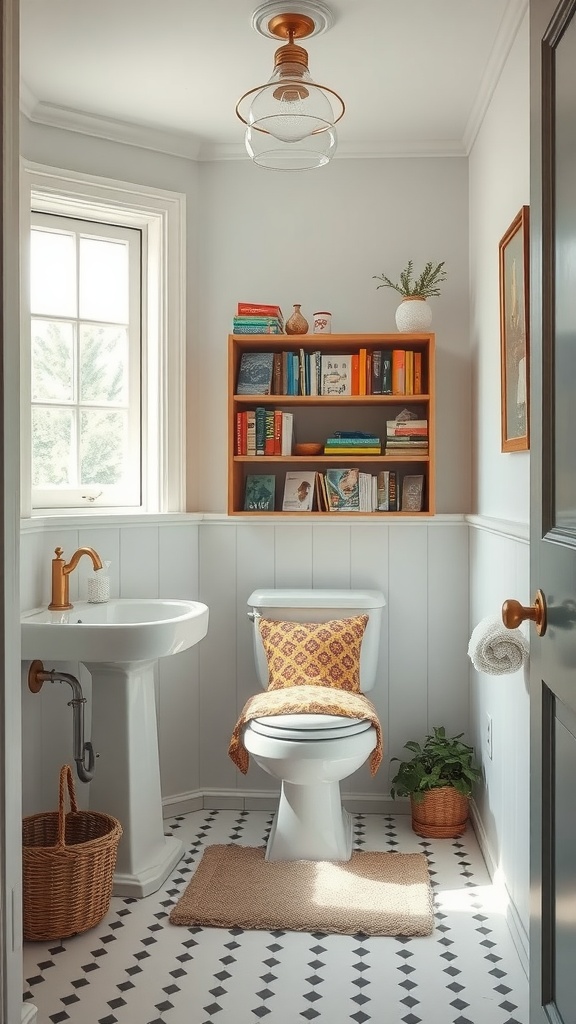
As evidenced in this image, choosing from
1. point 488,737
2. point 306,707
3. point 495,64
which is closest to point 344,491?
point 306,707

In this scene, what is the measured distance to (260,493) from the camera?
3.42m

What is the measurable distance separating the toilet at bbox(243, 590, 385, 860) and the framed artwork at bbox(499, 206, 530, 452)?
3.05ft

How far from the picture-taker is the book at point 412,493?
131 inches

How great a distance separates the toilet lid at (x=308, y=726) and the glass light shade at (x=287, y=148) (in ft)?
5.44

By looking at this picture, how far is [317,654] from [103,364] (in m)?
1.35

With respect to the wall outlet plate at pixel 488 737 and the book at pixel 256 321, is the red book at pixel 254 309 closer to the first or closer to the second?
the book at pixel 256 321

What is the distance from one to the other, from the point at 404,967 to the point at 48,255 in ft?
8.47

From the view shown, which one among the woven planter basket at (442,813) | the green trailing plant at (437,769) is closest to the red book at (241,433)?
the green trailing plant at (437,769)

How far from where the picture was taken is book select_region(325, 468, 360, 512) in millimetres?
3328

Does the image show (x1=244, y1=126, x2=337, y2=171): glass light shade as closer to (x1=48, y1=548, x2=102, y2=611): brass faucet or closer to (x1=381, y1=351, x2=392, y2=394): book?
(x1=381, y1=351, x2=392, y2=394): book

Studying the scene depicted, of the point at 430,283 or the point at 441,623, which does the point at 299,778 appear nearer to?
the point at 441,623

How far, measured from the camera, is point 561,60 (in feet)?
4.27

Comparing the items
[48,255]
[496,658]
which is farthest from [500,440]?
[48,255]

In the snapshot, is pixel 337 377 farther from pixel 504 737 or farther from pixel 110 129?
pixel 504 737
